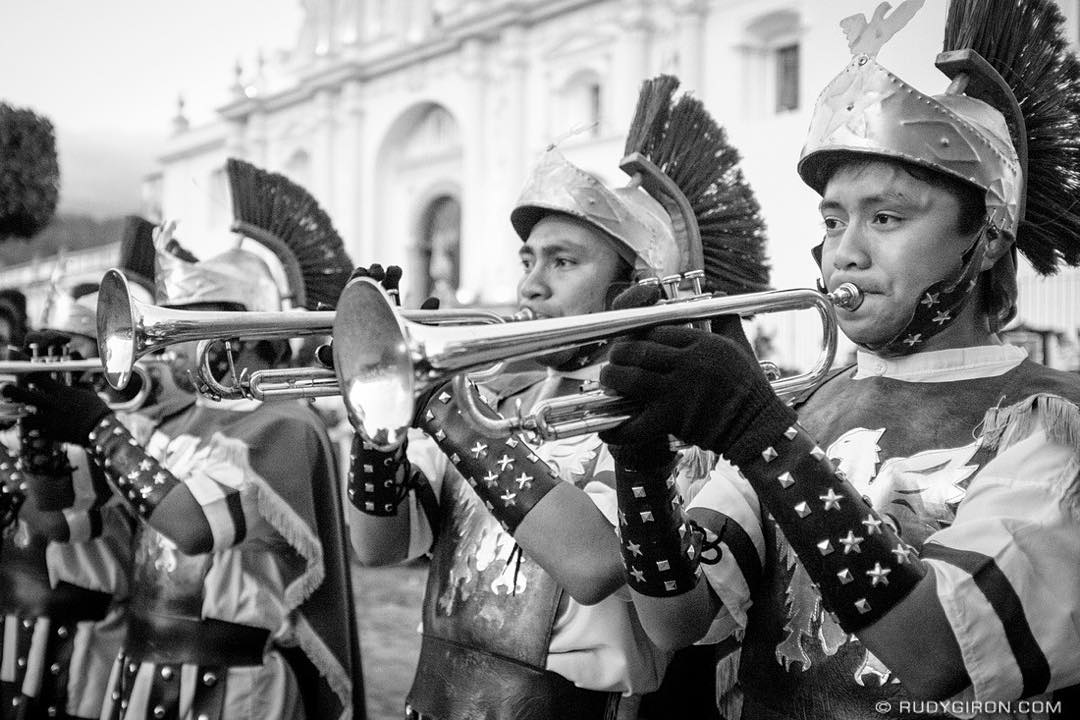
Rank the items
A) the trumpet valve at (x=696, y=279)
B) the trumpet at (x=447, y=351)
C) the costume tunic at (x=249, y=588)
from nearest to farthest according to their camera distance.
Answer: the trumpet at (x=447, y=351)
the trumpet valve at (x=696, y=279)
the costume tunic at (x=249, y=588)

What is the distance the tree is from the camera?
17.4ft

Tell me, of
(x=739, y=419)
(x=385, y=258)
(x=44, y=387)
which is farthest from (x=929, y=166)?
(x=385, y=258)

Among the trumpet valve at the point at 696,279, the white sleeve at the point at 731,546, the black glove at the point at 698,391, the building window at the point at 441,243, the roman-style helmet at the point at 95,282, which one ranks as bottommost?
the white sleeve at the point at 731,546

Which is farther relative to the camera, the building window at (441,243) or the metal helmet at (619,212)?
the building window at (441,243)

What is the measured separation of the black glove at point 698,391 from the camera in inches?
60.4

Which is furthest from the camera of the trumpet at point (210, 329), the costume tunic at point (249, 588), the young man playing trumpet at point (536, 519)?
the costume tunic at point (249, 588)

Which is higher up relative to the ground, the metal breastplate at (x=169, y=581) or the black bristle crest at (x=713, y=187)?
the black bristle crest at (x=713, y=187)

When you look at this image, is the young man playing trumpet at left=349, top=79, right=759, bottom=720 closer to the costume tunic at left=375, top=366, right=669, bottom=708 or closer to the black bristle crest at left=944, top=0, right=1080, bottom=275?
the costume tunic at left=375, top=366, right=669, bottom=708

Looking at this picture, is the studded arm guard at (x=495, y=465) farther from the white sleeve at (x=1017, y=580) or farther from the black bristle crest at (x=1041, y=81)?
the black bristle crest at (x=1041, y=81)

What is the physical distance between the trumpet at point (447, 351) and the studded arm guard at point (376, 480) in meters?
0.85

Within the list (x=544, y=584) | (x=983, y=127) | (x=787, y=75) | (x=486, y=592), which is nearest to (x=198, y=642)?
(x=486, y=592)

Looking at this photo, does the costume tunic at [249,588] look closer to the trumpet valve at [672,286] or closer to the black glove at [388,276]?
the black glove at [388,276]

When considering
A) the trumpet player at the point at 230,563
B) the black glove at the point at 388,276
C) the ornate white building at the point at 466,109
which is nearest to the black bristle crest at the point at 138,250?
the trumpet player at the point at 230,563

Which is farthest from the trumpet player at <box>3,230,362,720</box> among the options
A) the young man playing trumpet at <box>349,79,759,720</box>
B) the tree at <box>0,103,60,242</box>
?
the tree at <box>0,103,60,242</box>
